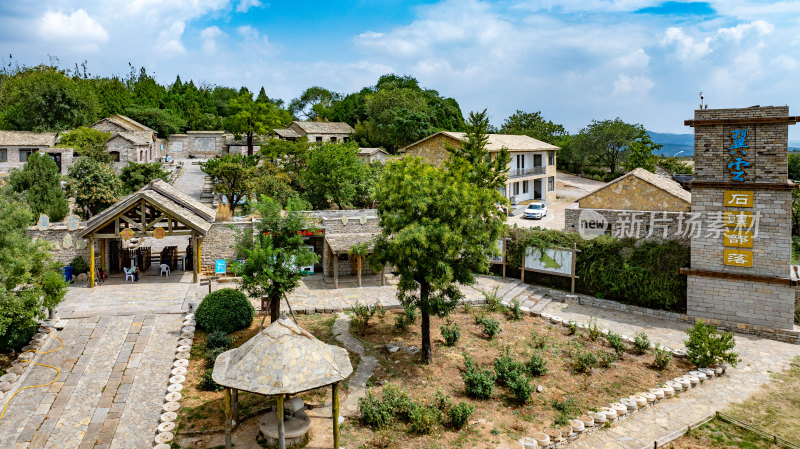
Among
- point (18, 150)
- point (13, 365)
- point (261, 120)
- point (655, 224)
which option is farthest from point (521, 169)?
point (18, 150)

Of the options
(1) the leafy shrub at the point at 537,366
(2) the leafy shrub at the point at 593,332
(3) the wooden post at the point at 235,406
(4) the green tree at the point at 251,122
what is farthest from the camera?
(4) the green tree at the point at 251,122

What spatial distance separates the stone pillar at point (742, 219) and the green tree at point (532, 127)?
144ft

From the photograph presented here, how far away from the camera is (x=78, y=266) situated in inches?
904

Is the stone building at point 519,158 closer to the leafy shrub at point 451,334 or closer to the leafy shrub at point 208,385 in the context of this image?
the leafy shrub at point 451,334

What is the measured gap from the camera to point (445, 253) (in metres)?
15.6

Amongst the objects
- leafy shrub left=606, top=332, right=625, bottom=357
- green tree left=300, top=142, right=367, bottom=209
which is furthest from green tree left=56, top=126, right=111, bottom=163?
leafy shrub left=606, top=332, right=625, bottom=357

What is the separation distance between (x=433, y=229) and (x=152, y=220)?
1474 centimetres

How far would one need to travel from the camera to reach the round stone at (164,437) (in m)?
11.7

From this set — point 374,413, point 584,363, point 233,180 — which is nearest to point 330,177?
point 233,180

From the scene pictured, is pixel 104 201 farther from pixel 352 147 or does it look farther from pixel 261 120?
pixel 261 120

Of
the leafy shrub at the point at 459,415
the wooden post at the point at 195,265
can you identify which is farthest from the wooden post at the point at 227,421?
the wooden post at the point at 195,265

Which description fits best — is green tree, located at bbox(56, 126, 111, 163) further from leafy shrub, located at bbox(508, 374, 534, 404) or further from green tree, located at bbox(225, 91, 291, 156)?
leafy shrub, located at bbox(508, 374, 534, 404)

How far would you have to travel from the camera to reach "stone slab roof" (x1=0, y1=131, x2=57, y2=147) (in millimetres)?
40919

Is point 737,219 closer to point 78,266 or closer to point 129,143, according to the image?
point 78,266
